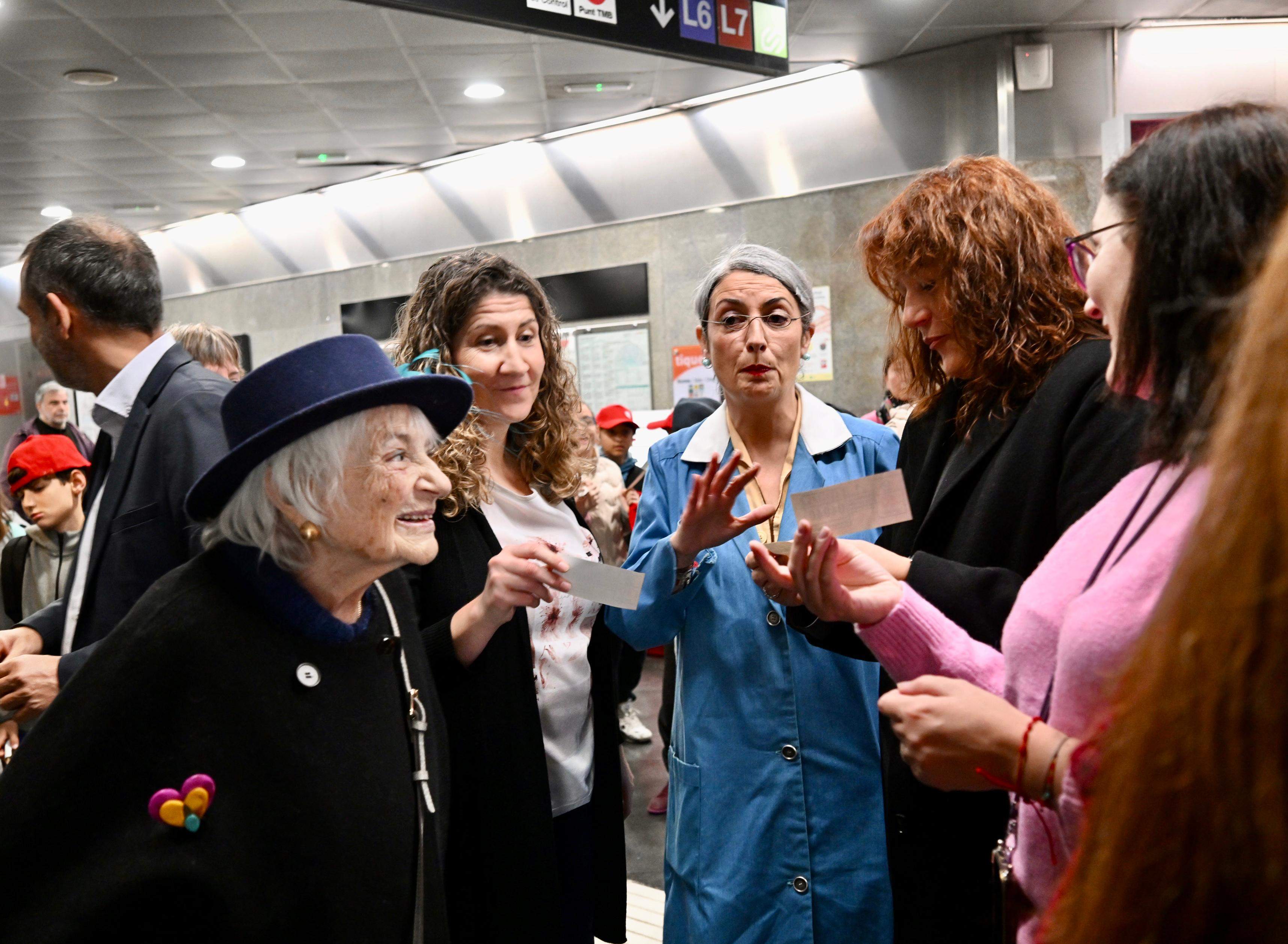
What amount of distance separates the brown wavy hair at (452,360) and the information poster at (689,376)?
6.27 m

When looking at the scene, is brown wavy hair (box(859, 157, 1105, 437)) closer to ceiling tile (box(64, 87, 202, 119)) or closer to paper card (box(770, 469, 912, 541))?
paper card (box(770, 469, 912, 541))

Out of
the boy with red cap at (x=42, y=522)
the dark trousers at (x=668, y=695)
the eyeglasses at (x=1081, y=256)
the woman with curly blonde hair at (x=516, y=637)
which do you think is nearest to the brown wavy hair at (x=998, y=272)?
the eyeglasses at (x=1081, y=256)

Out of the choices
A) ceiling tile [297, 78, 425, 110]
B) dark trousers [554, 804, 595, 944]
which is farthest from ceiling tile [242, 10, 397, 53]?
dark trousers [554, 804, 595, 944]

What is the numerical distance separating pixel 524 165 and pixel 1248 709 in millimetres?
9628

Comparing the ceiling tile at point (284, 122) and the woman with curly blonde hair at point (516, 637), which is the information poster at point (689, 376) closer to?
the ceiling tile at point (284, 122)

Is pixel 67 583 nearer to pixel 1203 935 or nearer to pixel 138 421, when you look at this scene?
pixel 138 421

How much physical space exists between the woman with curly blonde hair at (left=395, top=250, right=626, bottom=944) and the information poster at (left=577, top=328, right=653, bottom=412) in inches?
264

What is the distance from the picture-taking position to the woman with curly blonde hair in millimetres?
1979

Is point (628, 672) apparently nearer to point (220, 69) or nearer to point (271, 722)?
point (271, 722)

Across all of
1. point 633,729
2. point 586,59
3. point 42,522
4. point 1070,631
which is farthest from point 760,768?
point 586,59

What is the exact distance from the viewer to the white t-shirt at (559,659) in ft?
7.15

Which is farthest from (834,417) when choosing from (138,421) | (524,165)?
(524,165)

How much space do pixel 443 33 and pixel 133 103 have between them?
9.71 feet

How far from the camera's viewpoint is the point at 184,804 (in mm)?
1239
